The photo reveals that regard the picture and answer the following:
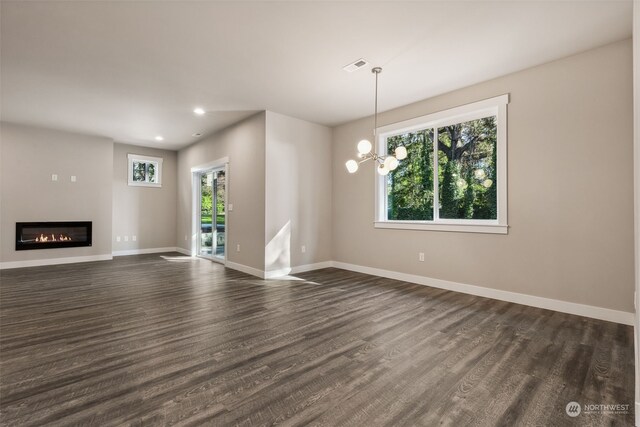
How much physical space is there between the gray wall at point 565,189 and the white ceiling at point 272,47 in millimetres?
270

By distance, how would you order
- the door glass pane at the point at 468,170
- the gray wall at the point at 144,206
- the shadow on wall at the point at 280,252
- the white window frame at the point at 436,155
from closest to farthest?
the white window frame at the point at 436,155
the door glass pane at the point at 468,170
the shadow on wall at the point at 280,252
the gray wall at the point at 144,206

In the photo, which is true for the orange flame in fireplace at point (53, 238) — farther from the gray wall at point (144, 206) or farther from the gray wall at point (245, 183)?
the gray wall at point (245, 183)

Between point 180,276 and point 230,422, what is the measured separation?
4.21 metres

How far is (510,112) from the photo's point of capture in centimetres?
382

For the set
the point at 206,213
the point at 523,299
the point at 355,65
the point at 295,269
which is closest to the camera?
the point at 355,65

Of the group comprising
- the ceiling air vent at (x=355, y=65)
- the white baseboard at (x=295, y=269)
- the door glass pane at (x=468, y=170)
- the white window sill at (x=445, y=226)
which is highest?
the ceiling air vent at (x=355, y=65)

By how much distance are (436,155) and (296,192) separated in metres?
2.56

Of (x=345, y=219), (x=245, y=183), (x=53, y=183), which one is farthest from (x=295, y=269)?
(x=53, y=183)

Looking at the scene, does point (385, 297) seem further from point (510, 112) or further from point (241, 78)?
point (241, 78)

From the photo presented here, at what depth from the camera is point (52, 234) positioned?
646 centimetres

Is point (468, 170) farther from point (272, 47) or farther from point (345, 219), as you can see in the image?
point (272, 47)

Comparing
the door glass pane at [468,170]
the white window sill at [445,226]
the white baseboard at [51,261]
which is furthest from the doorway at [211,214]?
the door glass pane at [468,170]

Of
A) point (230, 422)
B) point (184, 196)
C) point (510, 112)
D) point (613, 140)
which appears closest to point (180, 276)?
point (184, 196)

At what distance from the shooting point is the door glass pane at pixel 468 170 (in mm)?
4117
